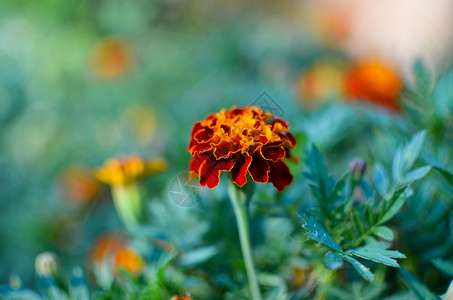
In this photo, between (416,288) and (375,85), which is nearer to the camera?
(416,288)

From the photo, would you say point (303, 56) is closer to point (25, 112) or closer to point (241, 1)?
point (25, 112)

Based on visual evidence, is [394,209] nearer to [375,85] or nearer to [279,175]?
[279,175]

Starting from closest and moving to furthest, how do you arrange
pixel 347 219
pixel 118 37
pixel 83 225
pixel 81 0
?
1. pixel 347 219
2. pixel 83 225
3. pixel 118 37
4. pixel 81 0

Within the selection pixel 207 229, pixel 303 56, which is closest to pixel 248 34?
pixel 303 56

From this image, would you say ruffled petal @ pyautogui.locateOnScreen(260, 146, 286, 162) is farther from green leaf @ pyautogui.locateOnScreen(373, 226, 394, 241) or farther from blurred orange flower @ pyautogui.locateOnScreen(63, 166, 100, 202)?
blurred orange flower @ pyautogui.locateOnScreen(63, 166, 100, 202)

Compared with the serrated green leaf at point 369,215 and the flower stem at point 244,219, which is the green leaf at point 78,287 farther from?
the serrated green leaf at point 369,215

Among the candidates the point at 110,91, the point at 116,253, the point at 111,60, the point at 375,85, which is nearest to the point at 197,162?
the point at 116,253
